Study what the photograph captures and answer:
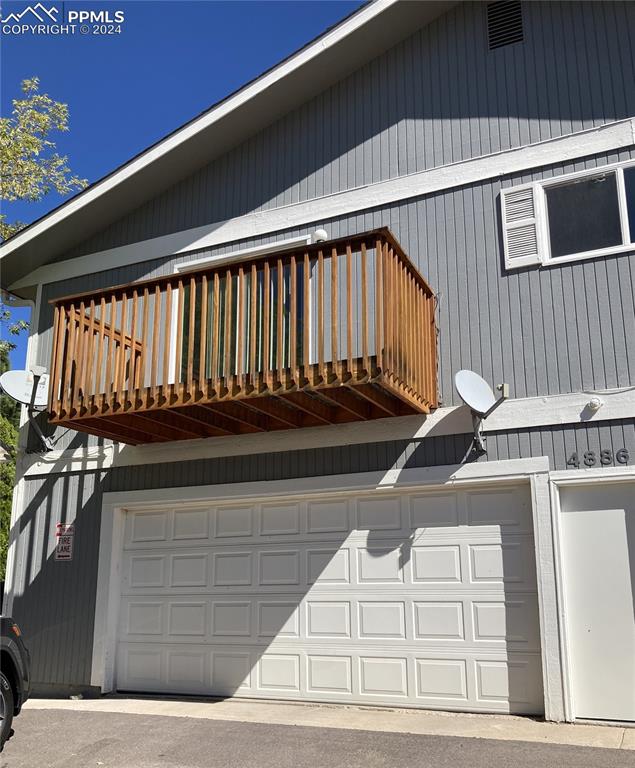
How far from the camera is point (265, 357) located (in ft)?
23.8

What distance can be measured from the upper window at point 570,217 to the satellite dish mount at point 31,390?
6.12 metres

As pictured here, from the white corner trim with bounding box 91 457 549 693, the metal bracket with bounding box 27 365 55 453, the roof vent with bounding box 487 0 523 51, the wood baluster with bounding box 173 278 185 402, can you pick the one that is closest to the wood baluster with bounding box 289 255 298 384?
the wood baluster with bounding box 173 278 185 402

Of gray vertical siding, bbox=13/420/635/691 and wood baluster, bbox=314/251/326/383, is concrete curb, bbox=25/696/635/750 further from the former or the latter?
wood baluster, bbox=314/251/326/383

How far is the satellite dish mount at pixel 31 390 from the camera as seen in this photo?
32.8 feet

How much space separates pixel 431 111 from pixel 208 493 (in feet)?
16.5

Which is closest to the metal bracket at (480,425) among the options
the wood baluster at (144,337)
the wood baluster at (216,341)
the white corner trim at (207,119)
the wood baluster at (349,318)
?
the wood baluster at (349,318)

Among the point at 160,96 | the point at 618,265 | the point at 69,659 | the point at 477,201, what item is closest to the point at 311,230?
the point at 477,201

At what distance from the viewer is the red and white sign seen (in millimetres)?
9672

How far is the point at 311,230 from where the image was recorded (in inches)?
369

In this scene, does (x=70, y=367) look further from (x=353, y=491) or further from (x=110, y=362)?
(x=353, y=491)

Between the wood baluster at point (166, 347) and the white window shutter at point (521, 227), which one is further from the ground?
the white window shutter at point (521, 227)

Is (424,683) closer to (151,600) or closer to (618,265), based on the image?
(151,600)

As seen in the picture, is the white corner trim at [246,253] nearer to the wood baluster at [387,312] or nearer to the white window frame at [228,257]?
the white window frame at [228,257]

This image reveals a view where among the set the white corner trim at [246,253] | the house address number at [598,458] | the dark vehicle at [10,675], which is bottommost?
the dark vehicle at [10,675]
